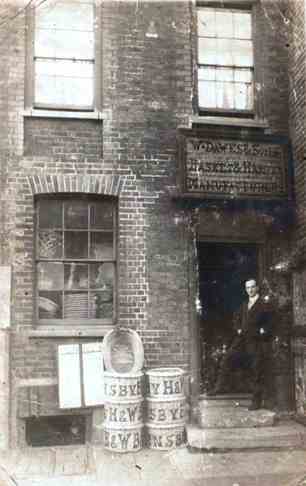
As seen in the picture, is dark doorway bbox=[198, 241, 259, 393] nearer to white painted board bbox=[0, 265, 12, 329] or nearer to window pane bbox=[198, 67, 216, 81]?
window pane bbox=[198, 67, 216, 81]

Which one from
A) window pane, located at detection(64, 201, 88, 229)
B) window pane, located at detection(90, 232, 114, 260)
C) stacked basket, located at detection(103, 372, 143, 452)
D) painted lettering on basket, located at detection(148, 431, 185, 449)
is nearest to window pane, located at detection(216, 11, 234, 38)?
window pane, located at detection(64, 201, 88, 229)

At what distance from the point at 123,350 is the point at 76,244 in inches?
64.0

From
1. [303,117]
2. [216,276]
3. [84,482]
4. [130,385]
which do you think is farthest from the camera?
[216,276]

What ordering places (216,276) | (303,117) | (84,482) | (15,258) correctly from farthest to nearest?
(216,276), (303,117), (15,258), (84,482)

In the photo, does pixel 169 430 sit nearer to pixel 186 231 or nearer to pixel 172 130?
pixel 186 231

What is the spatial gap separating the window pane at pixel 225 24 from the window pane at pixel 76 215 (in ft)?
11.3

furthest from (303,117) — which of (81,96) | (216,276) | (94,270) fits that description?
(94,270)

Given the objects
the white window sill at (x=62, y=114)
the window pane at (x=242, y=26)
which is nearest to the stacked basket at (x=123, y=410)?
the white window sill at (x=62, y=114)

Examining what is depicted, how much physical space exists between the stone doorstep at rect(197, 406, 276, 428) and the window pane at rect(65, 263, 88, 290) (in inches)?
94.8

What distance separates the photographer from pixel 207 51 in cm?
867

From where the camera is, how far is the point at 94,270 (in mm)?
8031

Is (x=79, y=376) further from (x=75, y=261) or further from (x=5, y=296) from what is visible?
(x=75, y=261)

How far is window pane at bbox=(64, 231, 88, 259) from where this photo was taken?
7973mm

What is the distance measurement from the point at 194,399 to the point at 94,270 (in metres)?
2.29
